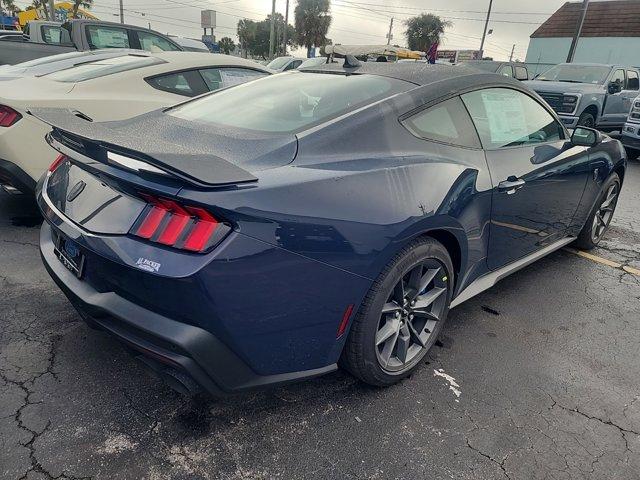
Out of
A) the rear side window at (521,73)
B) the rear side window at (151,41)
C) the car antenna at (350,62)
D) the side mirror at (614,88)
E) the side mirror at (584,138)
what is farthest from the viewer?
Answer: the rear side window at (521,73)

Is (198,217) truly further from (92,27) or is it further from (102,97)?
(92,27)

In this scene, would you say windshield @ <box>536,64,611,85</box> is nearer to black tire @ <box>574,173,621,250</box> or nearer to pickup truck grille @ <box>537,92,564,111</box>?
pickup truck grille @ <box>537,92,564,111</box>

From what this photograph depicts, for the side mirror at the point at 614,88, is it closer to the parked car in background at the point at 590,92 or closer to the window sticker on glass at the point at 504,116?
the parked car in background at the point at 590,92

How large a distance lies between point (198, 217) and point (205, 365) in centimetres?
52

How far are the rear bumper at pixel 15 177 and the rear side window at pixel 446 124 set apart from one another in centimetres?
301

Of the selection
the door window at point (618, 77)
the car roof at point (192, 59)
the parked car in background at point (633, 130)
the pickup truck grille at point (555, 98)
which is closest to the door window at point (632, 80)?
the door window at point (618, 77)

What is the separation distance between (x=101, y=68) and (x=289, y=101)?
288 cm

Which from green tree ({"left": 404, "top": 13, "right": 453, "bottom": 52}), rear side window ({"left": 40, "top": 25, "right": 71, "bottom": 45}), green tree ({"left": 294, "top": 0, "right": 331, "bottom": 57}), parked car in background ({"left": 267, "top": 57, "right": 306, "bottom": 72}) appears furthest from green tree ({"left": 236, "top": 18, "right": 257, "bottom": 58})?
rear side window ({"left": 40, "top": 25, "right": 71, "bottom": 45})

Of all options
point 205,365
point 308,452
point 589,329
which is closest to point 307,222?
point 205,365

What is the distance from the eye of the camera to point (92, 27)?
7.75 metres

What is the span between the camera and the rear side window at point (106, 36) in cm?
778

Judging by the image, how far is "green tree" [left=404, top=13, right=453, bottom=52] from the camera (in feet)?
159

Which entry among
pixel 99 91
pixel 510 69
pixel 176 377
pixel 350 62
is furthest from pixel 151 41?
pixel 510 69

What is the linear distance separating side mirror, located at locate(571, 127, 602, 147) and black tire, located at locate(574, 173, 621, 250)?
0.64 metres
